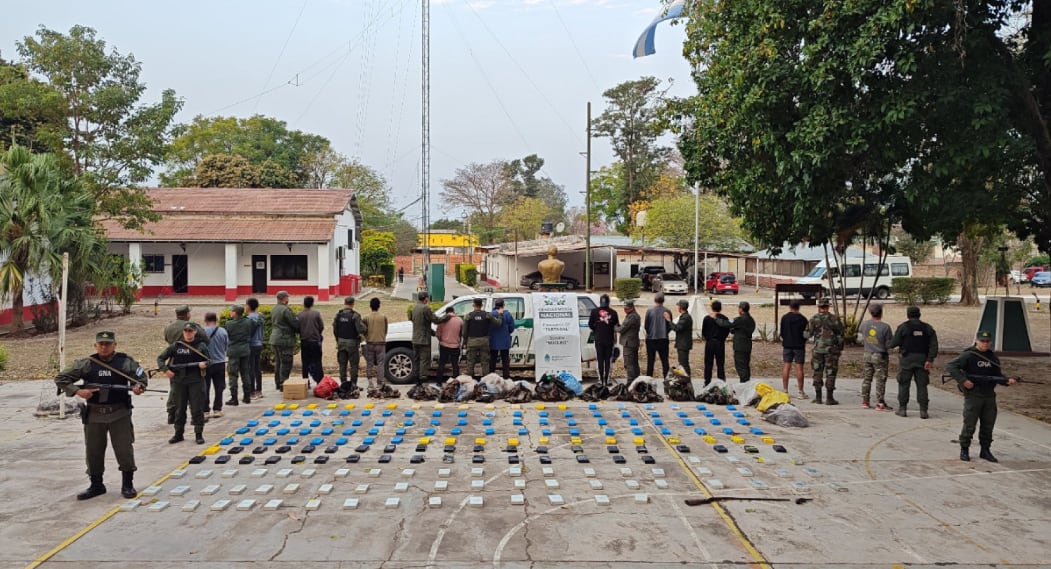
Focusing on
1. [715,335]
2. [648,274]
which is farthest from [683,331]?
[648,274]

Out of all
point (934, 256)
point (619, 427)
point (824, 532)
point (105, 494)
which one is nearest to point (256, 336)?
point (105, 494)

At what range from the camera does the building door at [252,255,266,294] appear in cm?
3247

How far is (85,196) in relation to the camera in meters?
19.5

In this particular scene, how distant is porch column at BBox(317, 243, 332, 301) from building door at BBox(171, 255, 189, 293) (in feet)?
19.7

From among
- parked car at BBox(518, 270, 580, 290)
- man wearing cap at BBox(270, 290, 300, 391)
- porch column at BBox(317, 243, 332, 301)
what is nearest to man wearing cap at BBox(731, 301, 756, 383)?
man wearing cap at BBox(270, 290, 300, 391)

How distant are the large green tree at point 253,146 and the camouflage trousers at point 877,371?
4867cm

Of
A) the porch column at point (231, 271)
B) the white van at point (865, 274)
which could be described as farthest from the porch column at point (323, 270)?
the white van at point (865, 274)

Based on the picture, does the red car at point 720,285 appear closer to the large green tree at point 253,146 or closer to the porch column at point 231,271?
the porch column at point 231,271

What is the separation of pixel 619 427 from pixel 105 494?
225 inches

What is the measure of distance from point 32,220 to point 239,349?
1078cm

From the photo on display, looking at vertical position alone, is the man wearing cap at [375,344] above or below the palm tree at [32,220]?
below

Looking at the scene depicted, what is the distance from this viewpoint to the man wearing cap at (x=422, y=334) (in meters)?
11.8

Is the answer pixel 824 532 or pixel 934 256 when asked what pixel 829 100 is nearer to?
pixel 824 532

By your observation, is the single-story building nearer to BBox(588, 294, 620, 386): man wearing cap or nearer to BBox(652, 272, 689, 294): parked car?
BBox(652, 272, 689, 294): parked car
